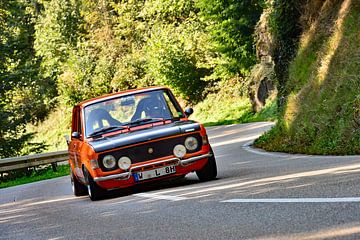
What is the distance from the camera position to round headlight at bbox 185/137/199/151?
11414 millimetres

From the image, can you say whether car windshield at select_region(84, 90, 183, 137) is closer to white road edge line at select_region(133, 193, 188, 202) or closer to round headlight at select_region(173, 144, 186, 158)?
round headlight at select_region(173, 144, 186, 158)

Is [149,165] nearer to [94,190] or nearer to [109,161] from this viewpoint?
[109,161]

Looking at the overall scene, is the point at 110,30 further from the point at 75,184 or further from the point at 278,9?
the point at 75,184

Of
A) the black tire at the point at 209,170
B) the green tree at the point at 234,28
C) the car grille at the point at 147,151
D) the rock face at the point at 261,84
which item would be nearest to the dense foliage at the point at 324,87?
the black tire at the point at 209,170

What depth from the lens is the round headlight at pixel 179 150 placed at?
11.4m

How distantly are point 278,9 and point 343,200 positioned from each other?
1569cm

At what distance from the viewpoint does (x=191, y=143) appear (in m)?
11.4

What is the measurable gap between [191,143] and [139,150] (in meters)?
0.82

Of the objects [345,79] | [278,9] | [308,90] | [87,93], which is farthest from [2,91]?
[87,93]

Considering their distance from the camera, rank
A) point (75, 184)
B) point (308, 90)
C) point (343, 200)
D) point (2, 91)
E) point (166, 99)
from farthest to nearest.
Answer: point (2, 91) < point (308, 90) < point (75, 184) < point (166, 99) < point (343, 200)

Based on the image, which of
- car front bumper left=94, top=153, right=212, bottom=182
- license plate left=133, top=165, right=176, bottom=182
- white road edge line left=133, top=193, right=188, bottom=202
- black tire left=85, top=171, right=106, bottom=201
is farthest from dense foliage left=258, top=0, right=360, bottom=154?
black tire left=85, top=171, right=106, bottom=201

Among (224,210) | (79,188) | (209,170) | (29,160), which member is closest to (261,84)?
(29,160)

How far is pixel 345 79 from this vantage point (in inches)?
602

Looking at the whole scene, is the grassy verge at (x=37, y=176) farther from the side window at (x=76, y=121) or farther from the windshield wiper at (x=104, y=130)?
the windshield wiper at (x=104, y=130)
